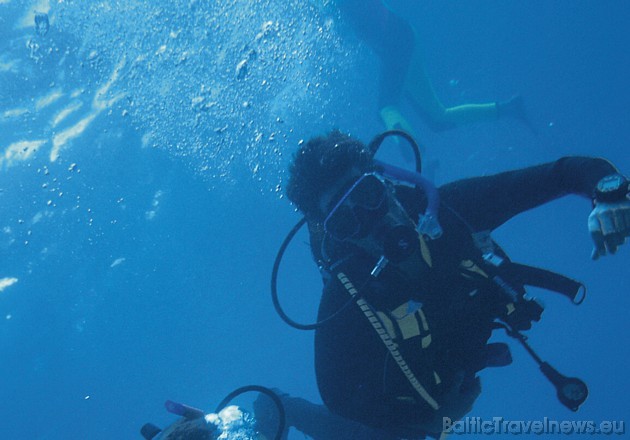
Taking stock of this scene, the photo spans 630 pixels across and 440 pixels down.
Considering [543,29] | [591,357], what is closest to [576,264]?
[591,357]

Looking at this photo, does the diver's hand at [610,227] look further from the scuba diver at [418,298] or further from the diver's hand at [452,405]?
the diver's hand at [452,405]

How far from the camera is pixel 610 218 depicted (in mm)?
2014

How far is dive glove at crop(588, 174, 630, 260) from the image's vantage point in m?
1.99

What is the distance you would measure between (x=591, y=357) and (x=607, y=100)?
22.0 metres

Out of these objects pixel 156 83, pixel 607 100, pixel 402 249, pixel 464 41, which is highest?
pixel 464 41

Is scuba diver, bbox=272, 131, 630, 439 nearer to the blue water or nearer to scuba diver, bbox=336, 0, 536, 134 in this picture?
the blue water

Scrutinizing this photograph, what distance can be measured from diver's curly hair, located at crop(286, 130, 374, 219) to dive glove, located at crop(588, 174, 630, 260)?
1681 mm

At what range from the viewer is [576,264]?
37.5 m

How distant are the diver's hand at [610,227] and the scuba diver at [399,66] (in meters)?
12.6

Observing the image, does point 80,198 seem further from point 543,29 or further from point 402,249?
point 543,29

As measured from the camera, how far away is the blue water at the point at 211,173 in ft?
40.6

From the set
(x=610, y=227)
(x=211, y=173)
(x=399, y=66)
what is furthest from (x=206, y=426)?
(x=211, y=173)

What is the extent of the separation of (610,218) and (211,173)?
2000cm

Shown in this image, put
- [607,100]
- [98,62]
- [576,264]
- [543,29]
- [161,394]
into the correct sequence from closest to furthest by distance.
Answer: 1. [98,62]
2. [543,29]
3. [607,100]
4. [161,394]
5. [576,264]
